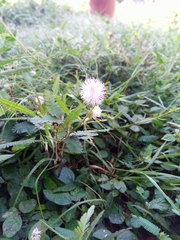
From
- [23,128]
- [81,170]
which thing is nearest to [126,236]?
[81,170]

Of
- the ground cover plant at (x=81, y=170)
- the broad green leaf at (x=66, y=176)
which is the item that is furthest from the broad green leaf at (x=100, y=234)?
the broad green leaf at (x=66, y=176)

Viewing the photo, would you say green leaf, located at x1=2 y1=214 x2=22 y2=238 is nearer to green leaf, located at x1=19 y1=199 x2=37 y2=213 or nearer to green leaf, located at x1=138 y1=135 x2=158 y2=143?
green leaf, located at x1=19 y1=199 x2=37 y2=213

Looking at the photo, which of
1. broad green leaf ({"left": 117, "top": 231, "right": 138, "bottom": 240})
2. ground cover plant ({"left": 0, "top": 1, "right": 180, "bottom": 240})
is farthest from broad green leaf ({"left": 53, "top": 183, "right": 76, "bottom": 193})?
broad green leaf ({"left": 117, "top": 231, "right": 138, "bottom": 240})

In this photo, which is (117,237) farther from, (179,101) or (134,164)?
(179,101)

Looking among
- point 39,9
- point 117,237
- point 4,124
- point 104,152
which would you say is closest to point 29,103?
point 4,124

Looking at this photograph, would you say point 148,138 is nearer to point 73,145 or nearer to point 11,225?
point 73,145
